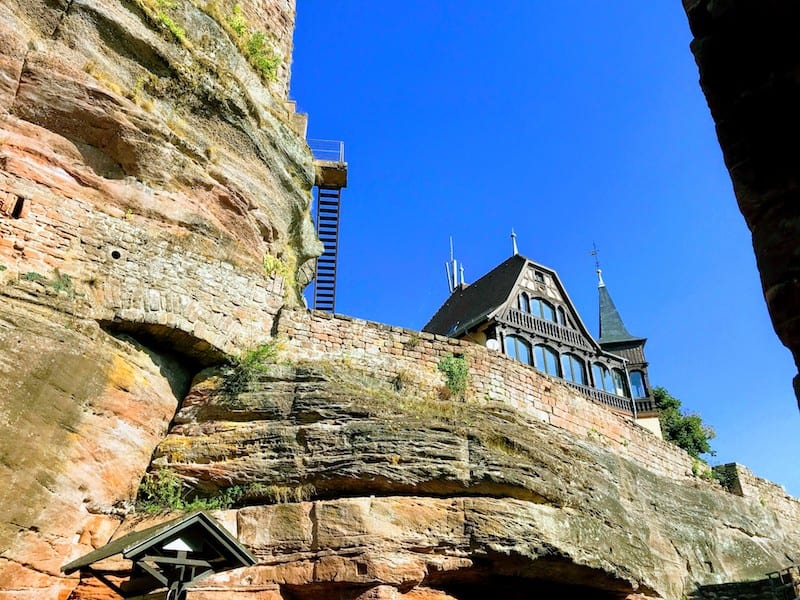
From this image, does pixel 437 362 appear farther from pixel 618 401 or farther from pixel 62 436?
pixel 618 401

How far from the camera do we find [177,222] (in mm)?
12867

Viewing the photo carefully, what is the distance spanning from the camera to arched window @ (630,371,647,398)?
104 feet

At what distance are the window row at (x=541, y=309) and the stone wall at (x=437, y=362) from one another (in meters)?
9.74

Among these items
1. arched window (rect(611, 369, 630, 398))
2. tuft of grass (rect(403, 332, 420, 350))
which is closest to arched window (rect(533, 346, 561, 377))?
arched window (rect(611, 369, 630, 398))

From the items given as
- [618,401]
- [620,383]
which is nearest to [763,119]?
[618,401]

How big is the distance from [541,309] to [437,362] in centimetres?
1432

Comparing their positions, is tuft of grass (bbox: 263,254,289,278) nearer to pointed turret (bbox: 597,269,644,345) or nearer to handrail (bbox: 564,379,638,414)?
handrail (bbox: 564,379,638,414)

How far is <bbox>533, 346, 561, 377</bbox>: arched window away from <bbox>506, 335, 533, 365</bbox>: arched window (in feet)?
1.19

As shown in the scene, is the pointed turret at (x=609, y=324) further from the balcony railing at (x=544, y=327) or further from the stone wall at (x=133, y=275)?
the stone wall at (x=133, y=275)

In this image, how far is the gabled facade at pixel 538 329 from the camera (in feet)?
84.2

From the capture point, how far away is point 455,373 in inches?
561

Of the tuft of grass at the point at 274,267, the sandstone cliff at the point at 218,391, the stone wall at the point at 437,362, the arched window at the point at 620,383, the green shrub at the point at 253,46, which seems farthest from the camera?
the arched window at the point at 620,383

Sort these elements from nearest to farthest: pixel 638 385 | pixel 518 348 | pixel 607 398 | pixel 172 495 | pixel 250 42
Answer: pixel 172 495 < pixel 250 42 < pixel 518 348 < pixel 607 398 < pixel 638 385

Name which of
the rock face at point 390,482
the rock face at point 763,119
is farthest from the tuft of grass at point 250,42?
the rock face at point 763,119
